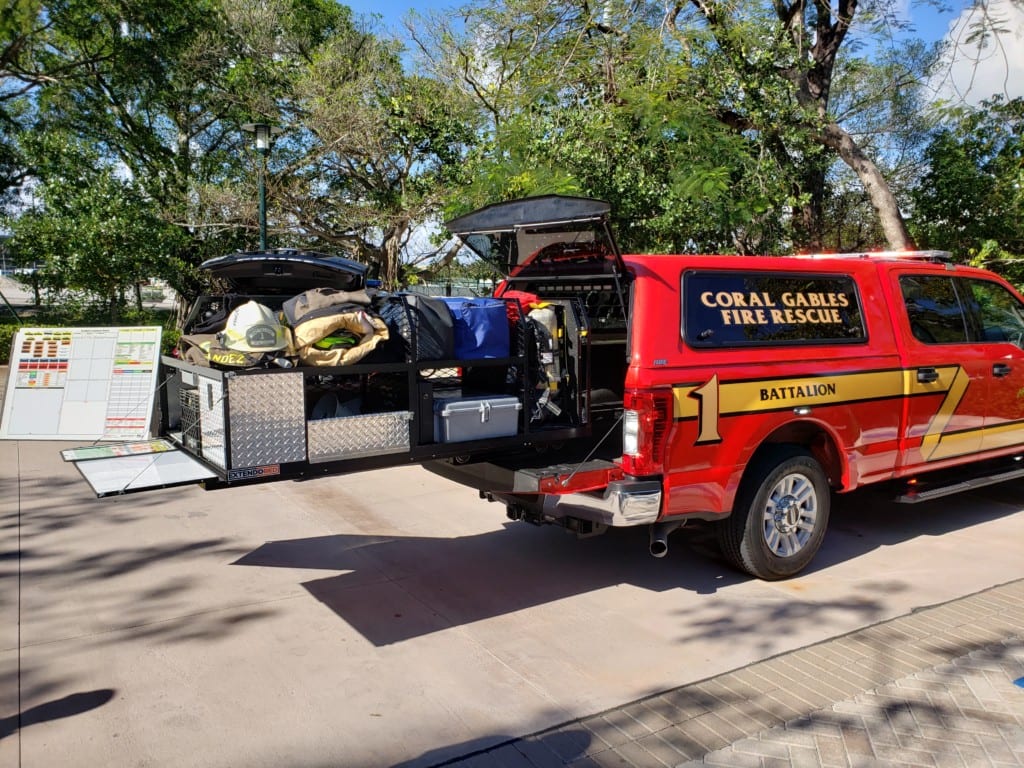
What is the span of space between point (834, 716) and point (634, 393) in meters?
1.86

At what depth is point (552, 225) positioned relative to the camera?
16.8 ft

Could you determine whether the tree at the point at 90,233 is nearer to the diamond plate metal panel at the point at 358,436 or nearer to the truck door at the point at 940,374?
the diamond plate metal panel at the point at 358,436

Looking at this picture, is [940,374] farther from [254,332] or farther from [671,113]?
[671,113]

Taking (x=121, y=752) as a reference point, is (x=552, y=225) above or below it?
above

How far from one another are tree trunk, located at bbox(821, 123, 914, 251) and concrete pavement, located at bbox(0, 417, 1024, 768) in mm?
5631

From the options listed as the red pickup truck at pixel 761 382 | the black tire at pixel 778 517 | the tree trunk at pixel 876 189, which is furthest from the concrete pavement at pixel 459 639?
the tree trunk at pixel 876 189

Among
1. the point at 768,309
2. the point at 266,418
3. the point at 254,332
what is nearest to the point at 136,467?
the point at 266,418

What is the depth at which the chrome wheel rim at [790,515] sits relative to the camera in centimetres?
532

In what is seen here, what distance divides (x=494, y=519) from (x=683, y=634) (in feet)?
8.09

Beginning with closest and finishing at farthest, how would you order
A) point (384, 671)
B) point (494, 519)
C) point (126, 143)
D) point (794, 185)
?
point (384, 671) < point (494, 519) < point (794, 185) < point (126, 143)

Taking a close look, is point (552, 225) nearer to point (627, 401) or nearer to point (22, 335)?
point (627, 401)

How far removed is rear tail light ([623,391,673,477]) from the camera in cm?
461

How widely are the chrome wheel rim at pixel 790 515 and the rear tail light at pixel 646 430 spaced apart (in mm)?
1025

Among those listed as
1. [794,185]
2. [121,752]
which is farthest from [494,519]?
[794,185]
